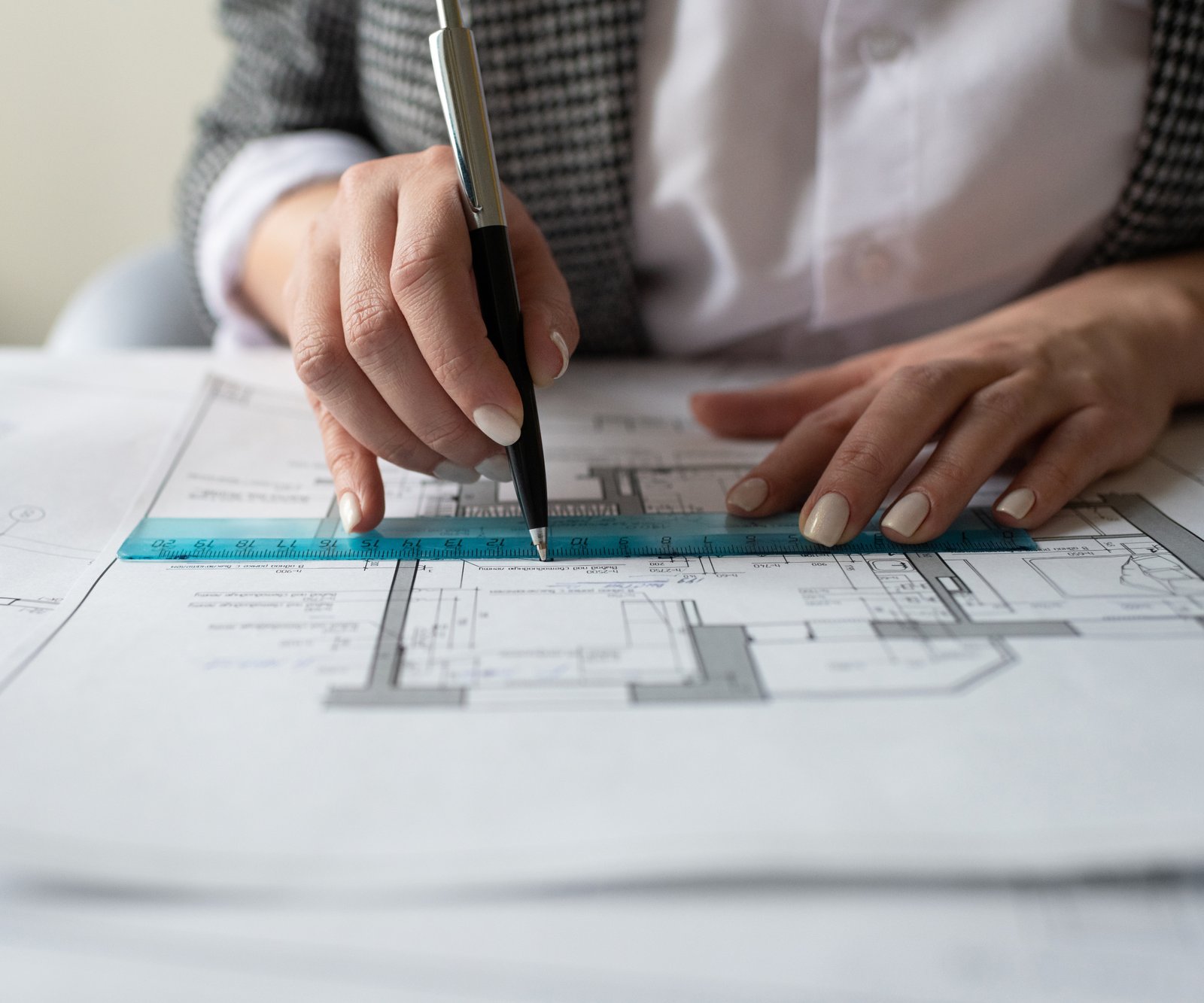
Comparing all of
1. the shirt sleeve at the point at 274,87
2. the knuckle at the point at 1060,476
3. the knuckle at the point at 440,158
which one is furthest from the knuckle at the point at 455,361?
the shirt sleeve at the point at 274,87

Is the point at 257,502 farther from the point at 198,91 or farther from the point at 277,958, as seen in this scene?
the point at 198,91

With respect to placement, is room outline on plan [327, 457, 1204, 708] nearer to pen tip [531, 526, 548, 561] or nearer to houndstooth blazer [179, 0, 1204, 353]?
pen tip [531, 526, 548, 561]

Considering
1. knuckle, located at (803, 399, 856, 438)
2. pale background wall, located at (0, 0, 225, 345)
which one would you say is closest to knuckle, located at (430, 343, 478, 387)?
knuckle, located at (803, 399, 856, 438)

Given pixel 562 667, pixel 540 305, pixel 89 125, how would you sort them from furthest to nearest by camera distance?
pixel 89 125 → pixel 540 305 → pixel 562 667

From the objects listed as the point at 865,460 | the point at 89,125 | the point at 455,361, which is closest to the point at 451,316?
the point at 455,361

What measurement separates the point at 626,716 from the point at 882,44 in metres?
0.51

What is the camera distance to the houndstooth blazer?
1.95 feet

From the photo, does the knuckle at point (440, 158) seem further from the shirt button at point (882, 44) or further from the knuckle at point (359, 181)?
the shirt button at point (882, 44)

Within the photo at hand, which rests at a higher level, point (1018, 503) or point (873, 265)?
point (873, 265)

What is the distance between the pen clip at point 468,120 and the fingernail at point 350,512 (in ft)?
0.51

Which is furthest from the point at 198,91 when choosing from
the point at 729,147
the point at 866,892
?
the point at 866,892

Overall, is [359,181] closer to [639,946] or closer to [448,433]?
[448,433]

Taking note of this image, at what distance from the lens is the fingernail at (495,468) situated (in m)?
0.47

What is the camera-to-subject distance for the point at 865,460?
1.52 ft
